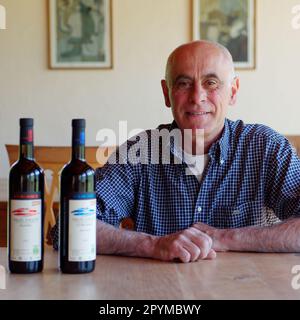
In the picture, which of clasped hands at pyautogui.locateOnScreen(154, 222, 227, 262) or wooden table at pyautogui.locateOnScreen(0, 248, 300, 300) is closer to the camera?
wooden table at pyautogui.locateOnScreen(0, 248, 300, 300)

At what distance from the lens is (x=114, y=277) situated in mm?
1129

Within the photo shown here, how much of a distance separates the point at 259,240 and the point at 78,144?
22.6 inches

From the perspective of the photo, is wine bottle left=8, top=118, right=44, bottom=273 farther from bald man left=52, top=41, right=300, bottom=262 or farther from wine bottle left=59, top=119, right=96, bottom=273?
bald man left=52, top=41, right=300, bottom=262

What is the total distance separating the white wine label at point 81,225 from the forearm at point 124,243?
0.93ft

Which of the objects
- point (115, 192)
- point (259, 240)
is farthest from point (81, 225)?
point (115, 192)

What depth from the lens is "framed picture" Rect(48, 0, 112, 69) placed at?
A: 376cm

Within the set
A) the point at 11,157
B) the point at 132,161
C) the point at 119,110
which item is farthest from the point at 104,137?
the point at 132,161

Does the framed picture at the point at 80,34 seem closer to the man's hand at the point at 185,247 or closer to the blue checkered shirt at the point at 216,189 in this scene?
the blue checkered shirt at the point at 216,189

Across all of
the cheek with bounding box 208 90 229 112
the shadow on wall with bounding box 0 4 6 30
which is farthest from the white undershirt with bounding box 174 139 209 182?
the shadow on wall with bounding box 0 4 6 30

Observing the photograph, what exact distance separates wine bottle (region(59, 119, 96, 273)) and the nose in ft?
2.37

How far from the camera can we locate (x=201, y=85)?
1778mm

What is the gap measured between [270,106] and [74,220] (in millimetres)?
2925

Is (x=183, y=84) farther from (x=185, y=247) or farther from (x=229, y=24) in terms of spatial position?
(x=229, y=24)
